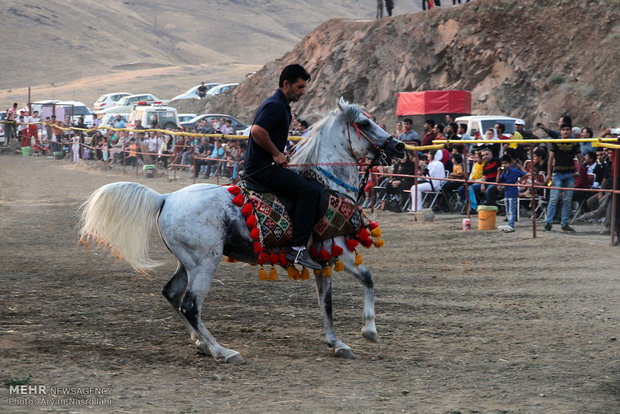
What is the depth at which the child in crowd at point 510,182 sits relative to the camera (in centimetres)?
1380

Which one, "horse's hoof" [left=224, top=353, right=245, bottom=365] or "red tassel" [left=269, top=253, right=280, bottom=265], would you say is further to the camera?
"red tassel" [left=269, top=253, right=280, bottom=265]

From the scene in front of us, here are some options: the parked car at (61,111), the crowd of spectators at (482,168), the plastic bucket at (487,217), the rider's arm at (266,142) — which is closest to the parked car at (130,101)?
the parked car at (61,111)

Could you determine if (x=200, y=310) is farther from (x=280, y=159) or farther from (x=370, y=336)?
(x=370, y=336)

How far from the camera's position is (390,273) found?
10.8m

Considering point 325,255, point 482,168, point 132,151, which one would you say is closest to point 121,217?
point 325,255

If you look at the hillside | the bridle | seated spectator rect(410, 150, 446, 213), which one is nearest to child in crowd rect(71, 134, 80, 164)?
seated spectator rect(410, 150, 446, 213)

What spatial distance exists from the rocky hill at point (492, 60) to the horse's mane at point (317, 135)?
2517 centimetres

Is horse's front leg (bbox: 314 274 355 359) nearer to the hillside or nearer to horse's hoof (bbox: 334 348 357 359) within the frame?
horse's hoof (bbox: 334 348 357 359)

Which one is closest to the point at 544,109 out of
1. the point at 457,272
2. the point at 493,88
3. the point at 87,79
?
the point at 493,88

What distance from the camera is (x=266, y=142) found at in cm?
670

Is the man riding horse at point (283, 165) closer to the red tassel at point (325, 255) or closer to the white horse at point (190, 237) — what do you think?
the red tassel at point (325, 255)

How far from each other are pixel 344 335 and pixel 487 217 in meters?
7.36

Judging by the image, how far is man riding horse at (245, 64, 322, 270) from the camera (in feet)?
22.1

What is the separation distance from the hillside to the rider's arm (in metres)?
60.8
